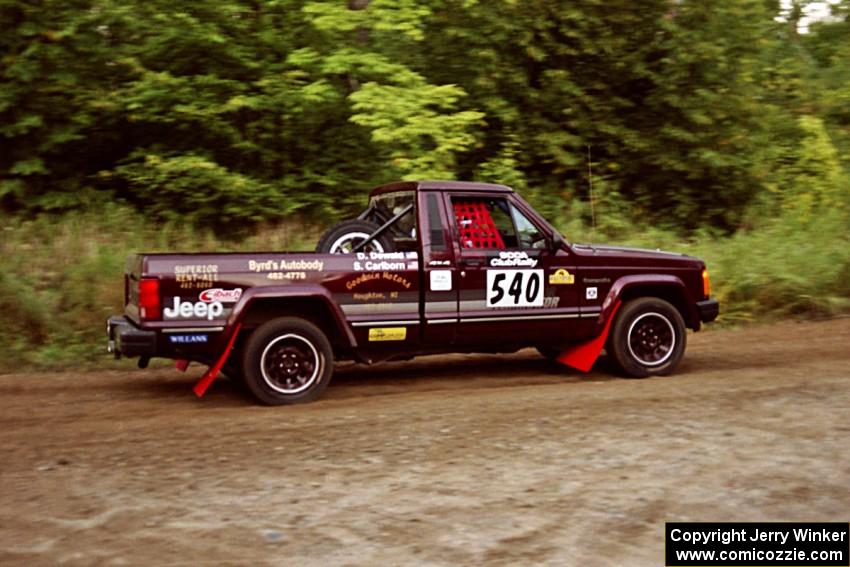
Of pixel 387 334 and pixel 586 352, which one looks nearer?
pixel 387 334

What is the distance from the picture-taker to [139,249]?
12680 mm

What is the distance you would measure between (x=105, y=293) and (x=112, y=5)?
16.1 feet

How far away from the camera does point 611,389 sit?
334 inches

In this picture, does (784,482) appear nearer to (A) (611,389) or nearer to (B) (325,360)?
(A) (611,389)

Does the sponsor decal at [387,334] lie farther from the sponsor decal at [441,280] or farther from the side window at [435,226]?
the side window at [435,226]

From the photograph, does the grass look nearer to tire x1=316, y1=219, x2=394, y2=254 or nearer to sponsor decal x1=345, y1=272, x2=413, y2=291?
tire x1=316, y1=219, x2=394, y2=254

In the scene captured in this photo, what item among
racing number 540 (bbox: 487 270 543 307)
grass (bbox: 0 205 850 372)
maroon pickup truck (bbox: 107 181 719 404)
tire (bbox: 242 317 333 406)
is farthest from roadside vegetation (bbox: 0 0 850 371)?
racing number 540 (bbox: 487 270 543 307)

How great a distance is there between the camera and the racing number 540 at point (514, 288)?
8703 mm

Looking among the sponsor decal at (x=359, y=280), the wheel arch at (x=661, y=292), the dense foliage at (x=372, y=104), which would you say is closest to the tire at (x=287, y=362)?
the sponsor decal at (x=359, y=280)

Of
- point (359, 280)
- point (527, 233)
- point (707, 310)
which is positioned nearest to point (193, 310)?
point (359, 280)

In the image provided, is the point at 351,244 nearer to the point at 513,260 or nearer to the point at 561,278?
the point at 513,260

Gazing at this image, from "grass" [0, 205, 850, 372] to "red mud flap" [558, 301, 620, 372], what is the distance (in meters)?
4.46

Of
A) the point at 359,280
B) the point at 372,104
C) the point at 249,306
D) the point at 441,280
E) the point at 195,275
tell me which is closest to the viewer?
the point at 195,275

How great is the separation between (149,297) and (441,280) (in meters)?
2.55
